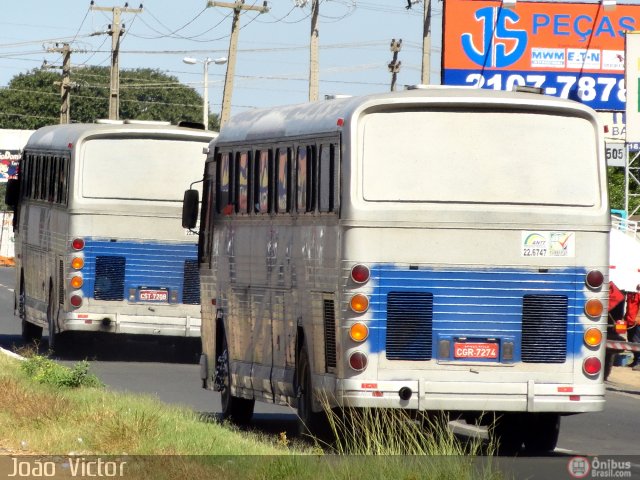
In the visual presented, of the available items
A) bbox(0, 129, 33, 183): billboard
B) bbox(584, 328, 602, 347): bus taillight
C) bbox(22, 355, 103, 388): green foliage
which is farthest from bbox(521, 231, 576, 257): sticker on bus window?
bbox(0, 129, 33, 183): billboard

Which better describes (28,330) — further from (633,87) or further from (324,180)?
(324,180)

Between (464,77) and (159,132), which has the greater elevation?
(464,77)

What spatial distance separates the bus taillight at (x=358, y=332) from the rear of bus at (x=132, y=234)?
1282cm

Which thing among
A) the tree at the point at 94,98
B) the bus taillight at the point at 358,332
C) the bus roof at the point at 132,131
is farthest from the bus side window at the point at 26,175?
the tree at the point at 94,98

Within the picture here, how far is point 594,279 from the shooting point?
602 inches

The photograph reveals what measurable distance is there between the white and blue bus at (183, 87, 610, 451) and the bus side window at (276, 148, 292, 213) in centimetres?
106

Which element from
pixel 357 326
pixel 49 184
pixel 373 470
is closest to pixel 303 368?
pixel 357 326

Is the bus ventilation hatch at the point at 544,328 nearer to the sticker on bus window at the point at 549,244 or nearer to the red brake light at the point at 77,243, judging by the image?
the sticker on bus window at the point at 549,244

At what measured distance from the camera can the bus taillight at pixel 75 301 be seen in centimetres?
2733

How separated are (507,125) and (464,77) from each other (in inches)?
1334

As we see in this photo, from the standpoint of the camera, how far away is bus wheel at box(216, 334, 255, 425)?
61.7ft

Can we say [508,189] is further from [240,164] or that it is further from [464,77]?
[464,77]

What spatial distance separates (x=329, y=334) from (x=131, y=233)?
12488 mm

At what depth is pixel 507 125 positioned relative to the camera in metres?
15.4
